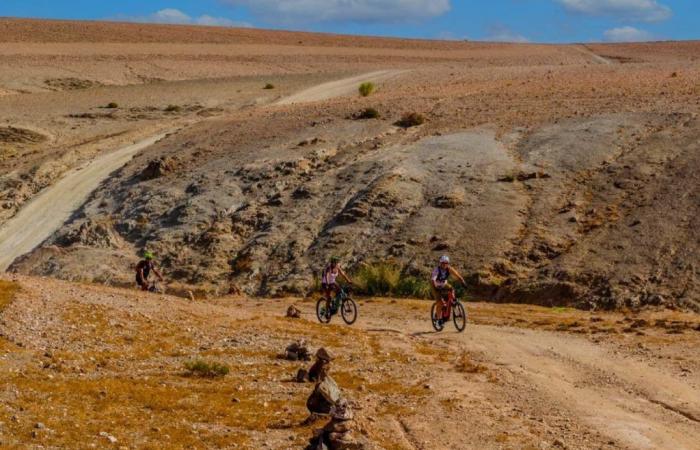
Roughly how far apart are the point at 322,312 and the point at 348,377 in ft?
24.9

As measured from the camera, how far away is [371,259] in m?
32.3

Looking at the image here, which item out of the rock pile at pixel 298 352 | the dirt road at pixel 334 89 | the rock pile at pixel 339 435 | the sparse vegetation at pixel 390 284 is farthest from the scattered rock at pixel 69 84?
the rock pile at pixel 339 435

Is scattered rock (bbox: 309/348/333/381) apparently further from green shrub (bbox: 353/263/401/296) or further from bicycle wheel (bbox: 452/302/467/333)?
green shrub (bbox: 353/263/401/296)

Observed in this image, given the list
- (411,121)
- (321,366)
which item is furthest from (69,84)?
(321,366)

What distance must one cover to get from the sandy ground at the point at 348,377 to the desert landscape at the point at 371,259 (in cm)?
7

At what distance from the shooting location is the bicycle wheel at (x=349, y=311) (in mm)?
25127

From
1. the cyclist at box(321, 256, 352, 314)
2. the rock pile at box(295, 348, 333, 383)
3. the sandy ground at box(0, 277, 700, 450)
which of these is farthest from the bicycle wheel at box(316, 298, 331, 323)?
the rock pile at box(295, 348, 333, 383)

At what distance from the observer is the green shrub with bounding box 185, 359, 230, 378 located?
17422 mm

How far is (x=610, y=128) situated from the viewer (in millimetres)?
38938

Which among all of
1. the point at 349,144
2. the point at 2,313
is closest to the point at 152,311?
the point at 2,313

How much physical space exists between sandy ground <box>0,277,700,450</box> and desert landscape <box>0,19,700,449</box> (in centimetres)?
7

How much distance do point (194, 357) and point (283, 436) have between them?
5742 mm

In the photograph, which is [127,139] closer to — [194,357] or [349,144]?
[349,144]

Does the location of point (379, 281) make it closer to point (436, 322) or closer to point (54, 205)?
point (436, 322)
